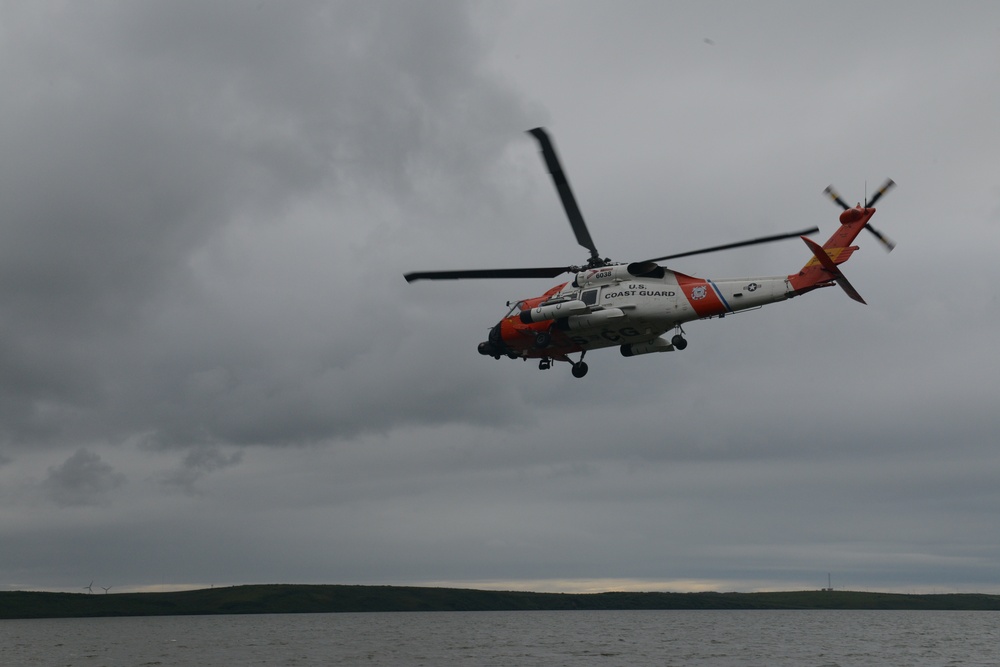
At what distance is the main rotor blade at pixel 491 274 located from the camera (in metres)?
48.8

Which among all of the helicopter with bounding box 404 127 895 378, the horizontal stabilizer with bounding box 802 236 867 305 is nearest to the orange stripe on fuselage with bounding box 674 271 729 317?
the helicopter with bounding box 404 127 895 378

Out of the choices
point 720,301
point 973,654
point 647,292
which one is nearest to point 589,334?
point 647,292

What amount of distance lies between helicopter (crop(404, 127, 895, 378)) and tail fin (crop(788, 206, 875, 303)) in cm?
5

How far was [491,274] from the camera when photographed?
49.0 m

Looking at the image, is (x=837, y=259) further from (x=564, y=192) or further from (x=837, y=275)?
(x=564, y=192)

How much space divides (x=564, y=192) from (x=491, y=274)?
6764mm

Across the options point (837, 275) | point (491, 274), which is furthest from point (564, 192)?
point (837, 275)

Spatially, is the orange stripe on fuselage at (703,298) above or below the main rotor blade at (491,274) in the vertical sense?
below

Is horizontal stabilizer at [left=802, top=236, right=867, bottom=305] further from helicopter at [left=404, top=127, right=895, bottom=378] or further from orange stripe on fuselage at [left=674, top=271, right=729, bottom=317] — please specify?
orange stripe on fuselage at [left=674, top=271, right=729, bottom=317]

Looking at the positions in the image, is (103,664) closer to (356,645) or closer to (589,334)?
(356,645)

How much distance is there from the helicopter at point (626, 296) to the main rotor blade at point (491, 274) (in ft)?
0.17

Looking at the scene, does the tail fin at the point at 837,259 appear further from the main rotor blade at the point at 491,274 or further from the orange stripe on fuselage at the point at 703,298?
the main rotor blade at the point at 491,274

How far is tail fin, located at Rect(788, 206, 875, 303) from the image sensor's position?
1729 inches

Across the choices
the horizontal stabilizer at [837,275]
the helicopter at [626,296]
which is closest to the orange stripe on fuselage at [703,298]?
the helicopter at [626,296]
